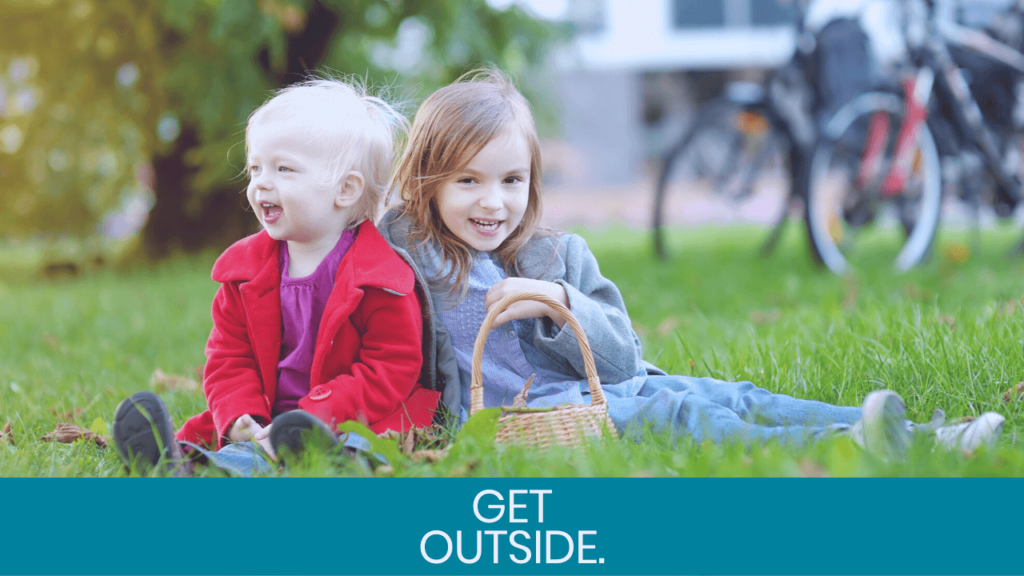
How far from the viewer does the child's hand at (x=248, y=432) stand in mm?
2014

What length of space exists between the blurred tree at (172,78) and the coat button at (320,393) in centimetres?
242

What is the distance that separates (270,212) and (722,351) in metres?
1.66

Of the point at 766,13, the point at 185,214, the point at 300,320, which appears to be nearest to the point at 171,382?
the point at 300,320

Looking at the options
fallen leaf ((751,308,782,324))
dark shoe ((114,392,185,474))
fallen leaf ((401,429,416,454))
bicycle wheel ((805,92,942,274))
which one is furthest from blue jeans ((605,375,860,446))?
bicycle wheel ((805,92,942,274))

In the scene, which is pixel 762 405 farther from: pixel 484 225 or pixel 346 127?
pixel 346 127

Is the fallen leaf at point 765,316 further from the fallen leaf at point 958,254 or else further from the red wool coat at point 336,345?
the fallen leaf at point 958,254

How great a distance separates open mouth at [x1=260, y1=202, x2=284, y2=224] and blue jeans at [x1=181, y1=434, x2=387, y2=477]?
0.54 metres

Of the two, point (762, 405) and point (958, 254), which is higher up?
point (762, 405)

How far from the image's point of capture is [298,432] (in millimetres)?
1805

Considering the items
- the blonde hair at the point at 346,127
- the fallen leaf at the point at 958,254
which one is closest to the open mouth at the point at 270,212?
the blonde hair at the point at 346,127

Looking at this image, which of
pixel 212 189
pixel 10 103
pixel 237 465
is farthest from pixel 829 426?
pixel 10 103

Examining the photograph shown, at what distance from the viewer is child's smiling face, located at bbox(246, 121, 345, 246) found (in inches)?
80.1

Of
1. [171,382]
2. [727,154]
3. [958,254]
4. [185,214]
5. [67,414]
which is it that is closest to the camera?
[67,414]

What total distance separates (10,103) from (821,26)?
7.23m
